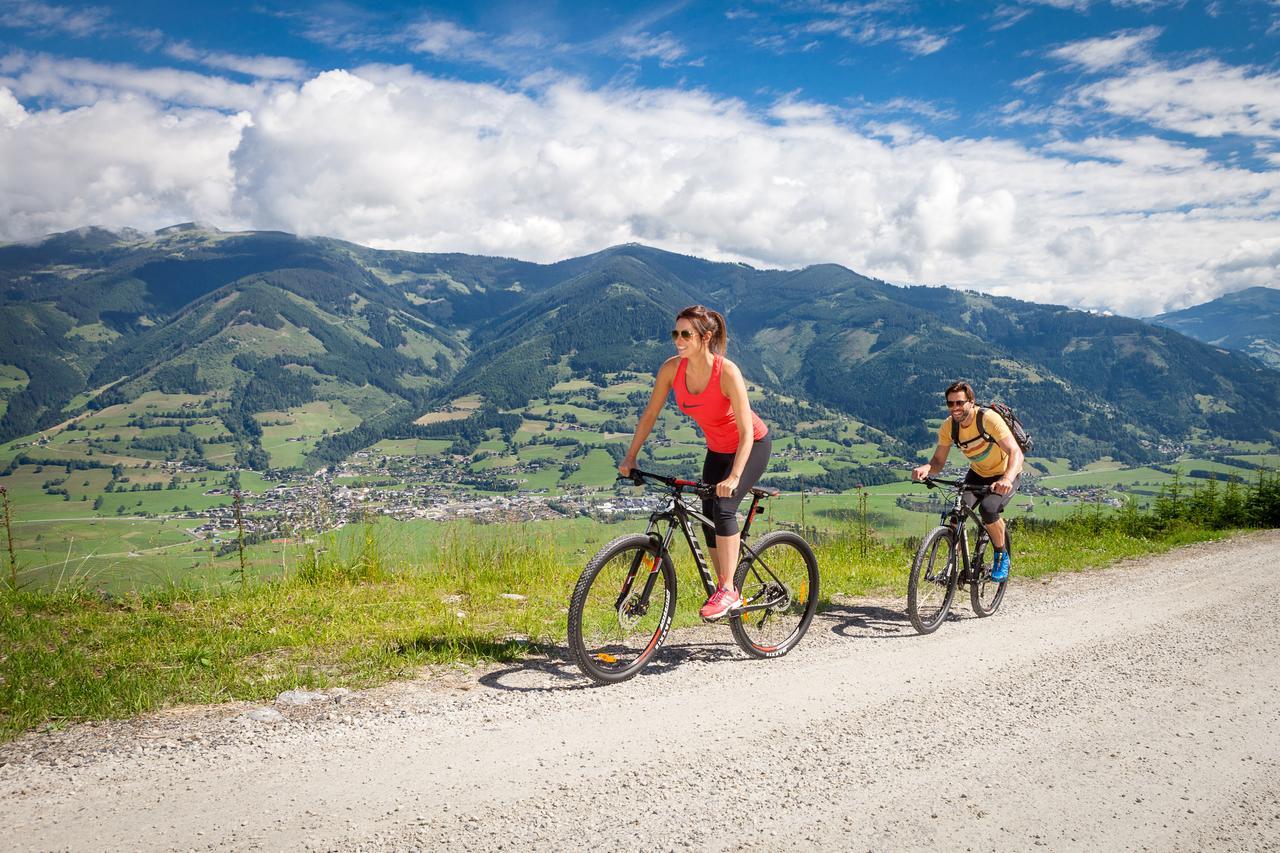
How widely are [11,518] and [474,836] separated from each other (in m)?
6.56

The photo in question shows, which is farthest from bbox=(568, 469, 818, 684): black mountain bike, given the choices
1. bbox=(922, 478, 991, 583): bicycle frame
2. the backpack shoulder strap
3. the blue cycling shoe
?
the blue cycling shoe

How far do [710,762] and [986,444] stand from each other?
17.8 feet

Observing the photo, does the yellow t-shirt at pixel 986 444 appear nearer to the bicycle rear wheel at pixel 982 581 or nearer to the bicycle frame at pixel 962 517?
the bicycle frame at pixel 962 517

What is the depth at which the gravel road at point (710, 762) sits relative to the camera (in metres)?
3.13

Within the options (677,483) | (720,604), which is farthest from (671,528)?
(720,604)

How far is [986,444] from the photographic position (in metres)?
7.69

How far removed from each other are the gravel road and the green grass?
0.39m

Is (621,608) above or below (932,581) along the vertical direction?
above

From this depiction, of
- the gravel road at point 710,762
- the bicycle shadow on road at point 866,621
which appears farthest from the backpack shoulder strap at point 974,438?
the gravel road at point 710,762

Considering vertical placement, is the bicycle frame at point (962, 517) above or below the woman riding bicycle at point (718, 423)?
below

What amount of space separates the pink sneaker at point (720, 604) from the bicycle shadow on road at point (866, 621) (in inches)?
66.4

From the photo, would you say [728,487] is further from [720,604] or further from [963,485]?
[963,485]

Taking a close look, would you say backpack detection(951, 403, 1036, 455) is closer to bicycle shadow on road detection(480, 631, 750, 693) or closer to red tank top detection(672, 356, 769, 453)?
red tank top detection(672, 356, 769, 453)

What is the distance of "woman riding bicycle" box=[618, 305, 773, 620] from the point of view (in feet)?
17.3
